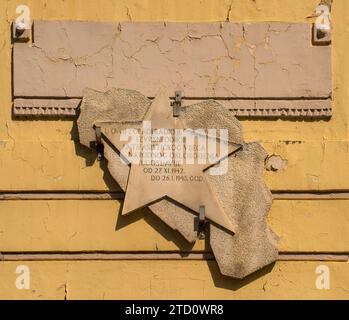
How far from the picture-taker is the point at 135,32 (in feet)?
19.2

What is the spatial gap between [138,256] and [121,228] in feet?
0.67

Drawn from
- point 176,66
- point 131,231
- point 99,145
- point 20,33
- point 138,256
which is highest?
point 20,33

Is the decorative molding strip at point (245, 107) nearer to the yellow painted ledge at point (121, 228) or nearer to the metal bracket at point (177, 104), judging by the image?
the metal bracket at point (177, 104)

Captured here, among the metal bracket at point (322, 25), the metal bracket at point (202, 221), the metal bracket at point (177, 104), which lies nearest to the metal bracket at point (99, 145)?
the metal bracket at point (177, 104)

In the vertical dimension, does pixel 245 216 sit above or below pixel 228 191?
below

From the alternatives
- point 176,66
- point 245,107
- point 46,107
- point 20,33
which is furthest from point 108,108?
point 245,107

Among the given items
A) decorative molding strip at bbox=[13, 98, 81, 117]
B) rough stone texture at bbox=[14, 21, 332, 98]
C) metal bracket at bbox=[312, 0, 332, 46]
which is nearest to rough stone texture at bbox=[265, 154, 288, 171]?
rough stone texture at bbox=[14, 21, 332, 98]

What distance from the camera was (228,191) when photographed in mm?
5738

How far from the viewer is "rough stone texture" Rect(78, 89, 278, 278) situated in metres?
5.71

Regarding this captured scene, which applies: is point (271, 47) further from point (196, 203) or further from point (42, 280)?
point (42, 280)

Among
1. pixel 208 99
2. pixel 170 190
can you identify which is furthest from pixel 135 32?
pixel 170 190

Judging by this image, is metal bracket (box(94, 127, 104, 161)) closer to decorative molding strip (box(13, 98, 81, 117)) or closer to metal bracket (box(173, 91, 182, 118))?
decorative molding strip (box(13, 98, 81, 117))

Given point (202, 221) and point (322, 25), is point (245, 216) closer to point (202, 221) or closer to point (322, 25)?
point (202, 221)

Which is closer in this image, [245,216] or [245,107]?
[245,216]
